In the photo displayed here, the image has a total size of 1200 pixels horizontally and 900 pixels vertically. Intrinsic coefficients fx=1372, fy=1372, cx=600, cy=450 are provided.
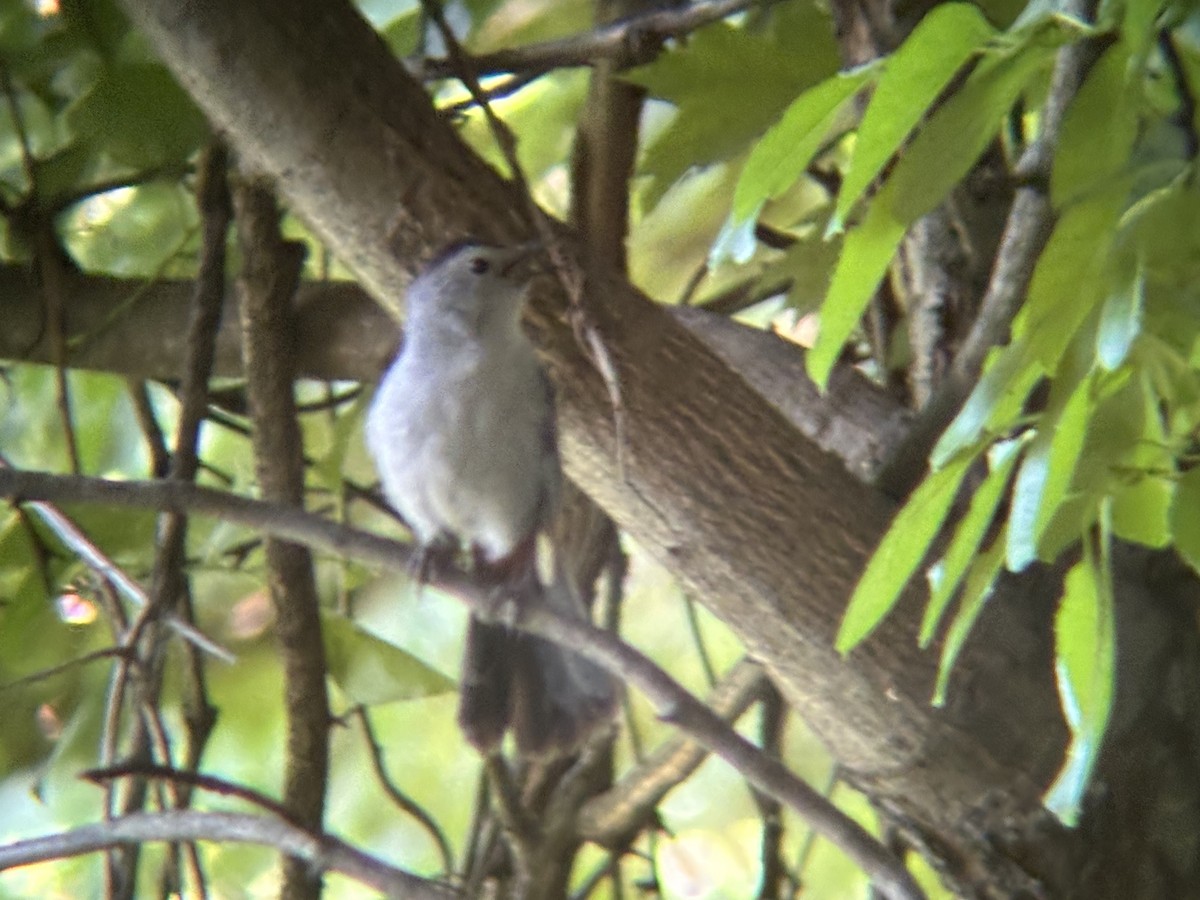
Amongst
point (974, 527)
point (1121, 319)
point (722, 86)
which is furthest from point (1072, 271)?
point (722, 86)

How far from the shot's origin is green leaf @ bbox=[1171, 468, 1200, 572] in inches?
30.8

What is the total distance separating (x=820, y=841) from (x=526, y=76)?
4.27 feet

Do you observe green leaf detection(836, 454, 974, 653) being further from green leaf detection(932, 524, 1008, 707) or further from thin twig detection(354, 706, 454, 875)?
thin twig detection(354, 706, 454, 875)

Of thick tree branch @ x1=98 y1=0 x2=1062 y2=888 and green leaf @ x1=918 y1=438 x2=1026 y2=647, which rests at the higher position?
thick tree branch @ x1=98 y1=0 x2=1062 y2=888

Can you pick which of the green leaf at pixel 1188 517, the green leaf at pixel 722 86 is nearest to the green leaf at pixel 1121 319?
the green leaf at pixel 1188 517

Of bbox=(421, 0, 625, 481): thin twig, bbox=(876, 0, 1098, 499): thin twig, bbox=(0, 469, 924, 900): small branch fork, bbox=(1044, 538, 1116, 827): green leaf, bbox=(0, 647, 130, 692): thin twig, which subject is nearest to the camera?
bbox=(1044, 538, 1116, 827): green leaf

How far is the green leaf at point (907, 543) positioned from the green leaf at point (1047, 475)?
7cm

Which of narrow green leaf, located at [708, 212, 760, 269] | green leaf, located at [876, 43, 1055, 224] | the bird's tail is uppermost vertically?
the bird's tail

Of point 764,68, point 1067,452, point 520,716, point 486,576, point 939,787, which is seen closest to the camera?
point 1067,452

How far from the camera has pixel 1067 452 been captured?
28.1 inches

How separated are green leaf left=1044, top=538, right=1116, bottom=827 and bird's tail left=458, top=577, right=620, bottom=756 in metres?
1.12

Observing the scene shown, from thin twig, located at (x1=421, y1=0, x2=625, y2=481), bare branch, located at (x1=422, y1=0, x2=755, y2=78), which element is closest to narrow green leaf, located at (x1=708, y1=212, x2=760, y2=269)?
thin twig, located at (x1=421, y1=0, x2=625, y2=481)

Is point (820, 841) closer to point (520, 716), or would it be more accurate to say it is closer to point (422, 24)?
point (520, 716)

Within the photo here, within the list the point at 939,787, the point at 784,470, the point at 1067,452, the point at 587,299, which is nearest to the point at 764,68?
the point at 587,299
